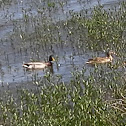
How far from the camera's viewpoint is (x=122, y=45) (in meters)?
15.4

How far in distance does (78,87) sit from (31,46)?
17.2ft

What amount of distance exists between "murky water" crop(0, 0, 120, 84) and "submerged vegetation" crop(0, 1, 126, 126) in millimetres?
157

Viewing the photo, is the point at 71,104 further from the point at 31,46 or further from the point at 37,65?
the point at 31,46

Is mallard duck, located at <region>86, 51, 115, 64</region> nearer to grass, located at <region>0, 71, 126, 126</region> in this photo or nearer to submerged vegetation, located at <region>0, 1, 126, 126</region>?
submerged vegetation, located at <region>0, 1, 126, 126</region>

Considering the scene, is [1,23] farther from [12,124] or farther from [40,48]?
[12,124]

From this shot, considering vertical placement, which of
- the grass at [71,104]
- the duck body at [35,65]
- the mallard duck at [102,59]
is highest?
the mallard duck at [102,59]

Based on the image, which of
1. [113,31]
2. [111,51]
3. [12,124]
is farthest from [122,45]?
[12,124]

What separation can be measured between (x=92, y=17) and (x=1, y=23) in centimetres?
383

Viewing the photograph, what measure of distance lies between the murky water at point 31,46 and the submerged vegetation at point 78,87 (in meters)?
0.16

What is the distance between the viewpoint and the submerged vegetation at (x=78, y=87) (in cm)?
991

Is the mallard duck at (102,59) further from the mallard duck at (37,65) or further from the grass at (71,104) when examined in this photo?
the mallard duck at (37,65)

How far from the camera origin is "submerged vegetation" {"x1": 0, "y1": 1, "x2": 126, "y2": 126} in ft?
32.5

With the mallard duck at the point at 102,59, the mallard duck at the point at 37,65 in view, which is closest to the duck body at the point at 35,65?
the mallard duck at the point at 37,65

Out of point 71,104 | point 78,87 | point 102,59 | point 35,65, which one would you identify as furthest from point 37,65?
point 71,104
